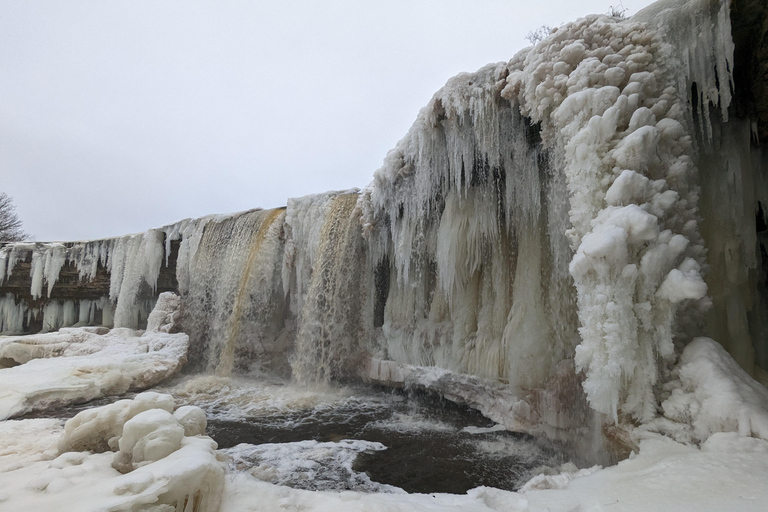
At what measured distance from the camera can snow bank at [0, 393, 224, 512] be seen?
196 cm

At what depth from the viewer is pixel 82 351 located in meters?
9.64

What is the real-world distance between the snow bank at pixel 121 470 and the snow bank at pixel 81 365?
14.5ft

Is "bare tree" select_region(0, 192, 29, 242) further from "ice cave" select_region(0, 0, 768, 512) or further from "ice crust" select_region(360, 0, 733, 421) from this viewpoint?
"ice crust" select_region(360, 0, 733, 421)

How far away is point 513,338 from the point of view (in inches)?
215

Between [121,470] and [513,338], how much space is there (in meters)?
4.80

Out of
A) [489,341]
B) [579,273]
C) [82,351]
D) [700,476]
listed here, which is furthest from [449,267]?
[82,351]

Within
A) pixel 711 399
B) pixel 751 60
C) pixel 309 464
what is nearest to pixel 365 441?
pixel 309 464

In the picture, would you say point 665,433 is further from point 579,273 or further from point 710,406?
point 579,273

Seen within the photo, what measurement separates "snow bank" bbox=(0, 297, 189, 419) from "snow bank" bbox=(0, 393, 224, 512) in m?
4.43

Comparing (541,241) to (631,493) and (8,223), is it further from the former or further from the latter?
(8,223)

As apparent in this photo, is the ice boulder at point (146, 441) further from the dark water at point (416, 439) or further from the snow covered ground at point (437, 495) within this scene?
the dark water at point (416, 439)

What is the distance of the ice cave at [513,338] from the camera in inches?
96.1

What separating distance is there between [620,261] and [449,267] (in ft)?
11.3

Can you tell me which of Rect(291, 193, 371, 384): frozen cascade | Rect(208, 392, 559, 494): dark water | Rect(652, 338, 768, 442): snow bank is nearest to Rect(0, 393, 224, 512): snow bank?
Rect(208, 392, 559, 494): dark water
